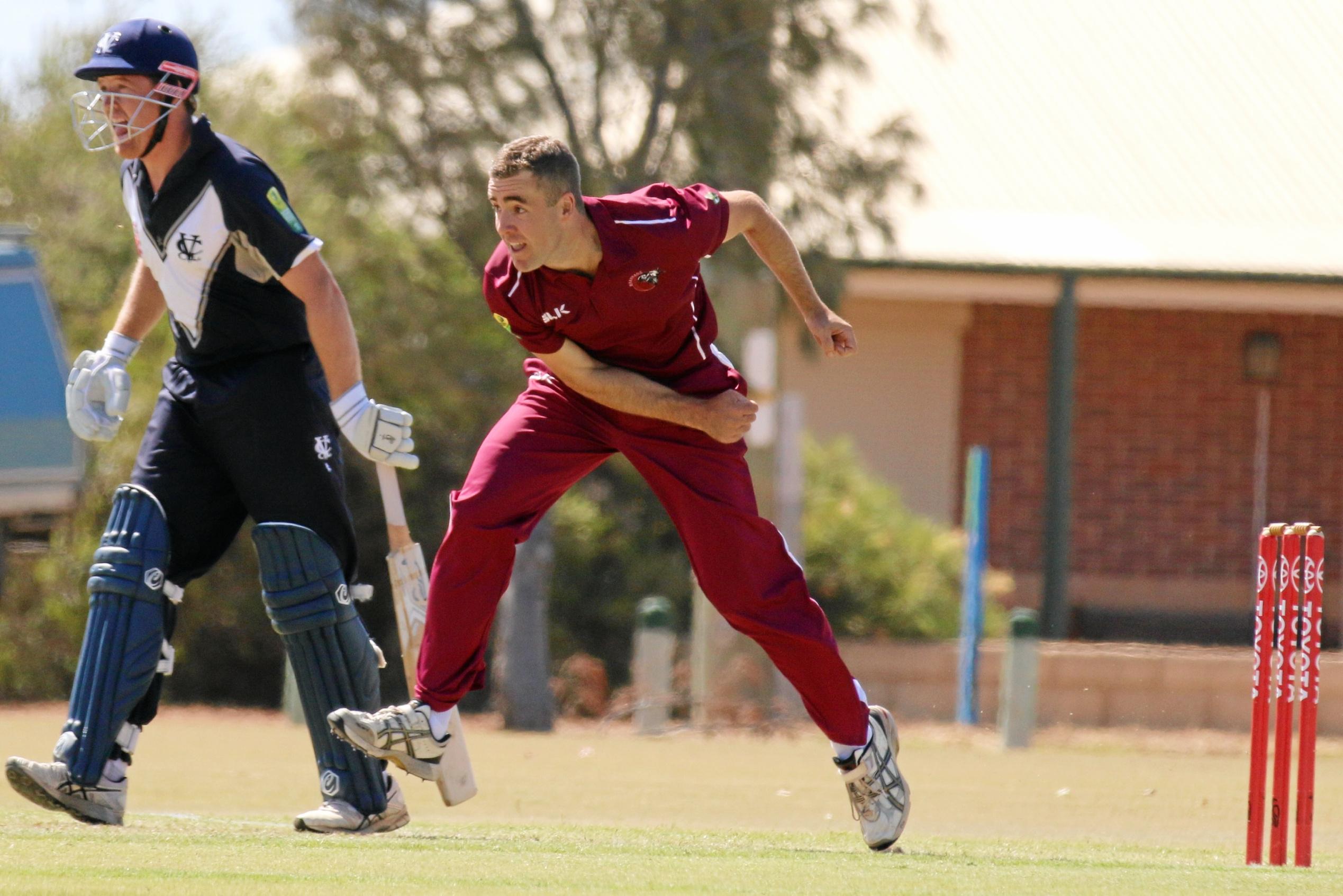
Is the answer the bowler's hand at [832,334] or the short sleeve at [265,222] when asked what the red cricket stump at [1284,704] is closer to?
the bowler's hand at [832,334]

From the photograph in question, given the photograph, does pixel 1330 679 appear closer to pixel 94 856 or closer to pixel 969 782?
pixel 969 782

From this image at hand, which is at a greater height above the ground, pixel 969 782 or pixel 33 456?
pixel 33 456

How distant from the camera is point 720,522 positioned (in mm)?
5254

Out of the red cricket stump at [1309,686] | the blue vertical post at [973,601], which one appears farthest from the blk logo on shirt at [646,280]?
the blue vertical post at [973,601]

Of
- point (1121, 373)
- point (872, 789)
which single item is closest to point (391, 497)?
point (872, 789)

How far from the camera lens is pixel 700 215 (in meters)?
5.27

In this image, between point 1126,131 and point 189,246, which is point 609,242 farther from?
point 1126,131

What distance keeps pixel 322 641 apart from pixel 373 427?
0.62 m

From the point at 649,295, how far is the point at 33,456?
4.76 metres

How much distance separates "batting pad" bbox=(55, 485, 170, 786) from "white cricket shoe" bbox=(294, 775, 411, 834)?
0.59m

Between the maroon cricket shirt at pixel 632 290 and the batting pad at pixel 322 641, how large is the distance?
34.8 inches

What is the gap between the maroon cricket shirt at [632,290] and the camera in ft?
16.9

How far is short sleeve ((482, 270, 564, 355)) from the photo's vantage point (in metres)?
5.15

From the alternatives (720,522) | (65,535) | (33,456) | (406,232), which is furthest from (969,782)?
(65,535)
